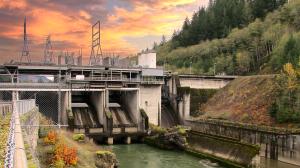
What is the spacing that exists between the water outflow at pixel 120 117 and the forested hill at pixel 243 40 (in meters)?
27.0

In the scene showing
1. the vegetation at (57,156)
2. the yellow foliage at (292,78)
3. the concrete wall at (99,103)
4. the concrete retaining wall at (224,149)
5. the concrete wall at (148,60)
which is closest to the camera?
the vegetation at (57,156)

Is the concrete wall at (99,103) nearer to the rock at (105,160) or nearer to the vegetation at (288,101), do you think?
the rock at (105,160)

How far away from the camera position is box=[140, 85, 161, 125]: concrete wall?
4359 cm

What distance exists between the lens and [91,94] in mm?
42438

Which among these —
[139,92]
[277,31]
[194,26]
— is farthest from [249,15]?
[139,92]

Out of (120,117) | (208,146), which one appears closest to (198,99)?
(120,117)

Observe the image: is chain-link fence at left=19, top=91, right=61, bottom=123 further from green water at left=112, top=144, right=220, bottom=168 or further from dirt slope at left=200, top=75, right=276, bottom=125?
dirt slope at left=200, top=75, right=276, bottom=125

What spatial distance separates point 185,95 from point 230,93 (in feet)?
19.5

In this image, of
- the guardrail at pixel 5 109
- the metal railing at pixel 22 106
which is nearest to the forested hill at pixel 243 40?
the guardrail at pixel 5 109

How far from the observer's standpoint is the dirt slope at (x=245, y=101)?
3744 cm

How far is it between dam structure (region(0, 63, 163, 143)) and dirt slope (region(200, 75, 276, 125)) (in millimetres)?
7556

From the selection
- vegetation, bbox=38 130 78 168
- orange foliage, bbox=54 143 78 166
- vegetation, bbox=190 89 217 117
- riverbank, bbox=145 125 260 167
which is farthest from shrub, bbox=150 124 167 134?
orange foliage, bbox=54 143 78 166

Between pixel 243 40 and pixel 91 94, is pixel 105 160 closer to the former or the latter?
pixel 91 94

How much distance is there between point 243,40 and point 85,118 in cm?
5258
